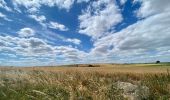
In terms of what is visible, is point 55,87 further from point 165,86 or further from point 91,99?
point 165,86

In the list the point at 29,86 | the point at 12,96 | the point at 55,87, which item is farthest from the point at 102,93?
the point at 29,86

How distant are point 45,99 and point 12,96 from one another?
1.37 m

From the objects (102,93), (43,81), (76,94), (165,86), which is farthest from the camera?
(165,86)

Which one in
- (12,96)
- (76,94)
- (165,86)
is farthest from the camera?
(165,86)

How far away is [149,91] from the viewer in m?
7.62

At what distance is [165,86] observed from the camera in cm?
798

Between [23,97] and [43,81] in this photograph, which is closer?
[23,97]

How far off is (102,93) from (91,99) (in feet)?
1.15

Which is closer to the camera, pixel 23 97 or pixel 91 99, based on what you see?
pixel 91 99

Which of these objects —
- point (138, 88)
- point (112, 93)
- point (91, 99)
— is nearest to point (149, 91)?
point (138, 88)

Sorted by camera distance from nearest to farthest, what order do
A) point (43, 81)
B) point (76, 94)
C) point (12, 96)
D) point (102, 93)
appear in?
point (102, 93)
point (76, 94)
point (12, 96)
point (43, 81)

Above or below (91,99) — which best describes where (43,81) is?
above

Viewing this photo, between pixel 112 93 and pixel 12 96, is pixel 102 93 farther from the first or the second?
pixel 12 96

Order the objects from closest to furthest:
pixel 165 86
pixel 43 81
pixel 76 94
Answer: pixel 76 94 → pixel 43 81 → pixel 165 86
